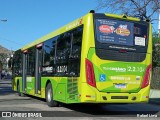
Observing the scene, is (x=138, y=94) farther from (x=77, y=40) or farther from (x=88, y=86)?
(x=77, y=40)

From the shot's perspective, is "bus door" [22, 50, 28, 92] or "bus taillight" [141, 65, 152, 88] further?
"bus door" [22, 50, 28, 92]

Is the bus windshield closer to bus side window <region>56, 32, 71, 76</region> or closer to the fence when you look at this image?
bus side window <region>56, 32, 71, 76</region>

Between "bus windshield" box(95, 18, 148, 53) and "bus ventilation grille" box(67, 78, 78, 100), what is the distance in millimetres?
1542

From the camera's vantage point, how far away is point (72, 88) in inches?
519

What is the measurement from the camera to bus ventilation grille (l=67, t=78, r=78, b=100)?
12916mm

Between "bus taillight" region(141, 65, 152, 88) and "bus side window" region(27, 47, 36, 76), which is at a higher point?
"bus side window" region(27, 47, 36, 76)

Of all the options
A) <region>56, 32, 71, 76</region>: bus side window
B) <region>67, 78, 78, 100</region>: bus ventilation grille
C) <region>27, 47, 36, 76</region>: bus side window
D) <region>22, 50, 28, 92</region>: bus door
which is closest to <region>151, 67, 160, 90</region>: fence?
<region>22, 50, 28, 92</region>: bus door

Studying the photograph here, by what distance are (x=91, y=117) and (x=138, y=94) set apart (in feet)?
6.38

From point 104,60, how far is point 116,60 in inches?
18.6

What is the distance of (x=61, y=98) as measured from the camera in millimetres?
14195

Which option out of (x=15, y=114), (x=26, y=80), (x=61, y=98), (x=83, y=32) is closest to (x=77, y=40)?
(x=83, y=32)

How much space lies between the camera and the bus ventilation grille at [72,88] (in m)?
12.9

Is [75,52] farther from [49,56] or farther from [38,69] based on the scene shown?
[38,69]

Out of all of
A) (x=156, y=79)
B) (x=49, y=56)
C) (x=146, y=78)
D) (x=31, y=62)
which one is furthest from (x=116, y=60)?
(x=156, y=79)
